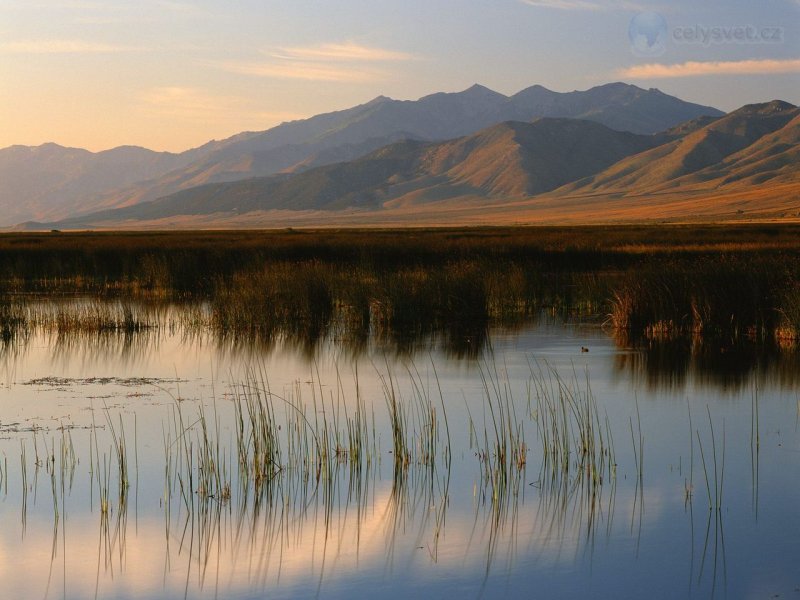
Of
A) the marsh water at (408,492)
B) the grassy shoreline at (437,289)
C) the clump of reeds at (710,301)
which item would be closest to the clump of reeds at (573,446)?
the marsh water at (408,492)

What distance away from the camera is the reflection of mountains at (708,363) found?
1661cm

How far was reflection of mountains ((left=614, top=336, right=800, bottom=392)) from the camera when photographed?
1661 cm

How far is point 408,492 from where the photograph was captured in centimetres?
1038

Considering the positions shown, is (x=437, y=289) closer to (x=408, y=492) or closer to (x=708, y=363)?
(x=708, y=363)

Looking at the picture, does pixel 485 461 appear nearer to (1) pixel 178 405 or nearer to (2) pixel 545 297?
(1) pixel 178 405

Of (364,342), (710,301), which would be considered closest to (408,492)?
(364,342)

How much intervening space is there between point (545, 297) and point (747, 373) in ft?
36.5

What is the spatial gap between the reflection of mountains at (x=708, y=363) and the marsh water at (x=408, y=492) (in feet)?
0.36

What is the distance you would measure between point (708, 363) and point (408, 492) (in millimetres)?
9271

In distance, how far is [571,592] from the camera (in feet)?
25.9

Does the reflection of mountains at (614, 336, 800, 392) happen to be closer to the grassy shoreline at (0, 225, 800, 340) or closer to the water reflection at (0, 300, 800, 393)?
the water reflection at (0, 300, 800, 393)

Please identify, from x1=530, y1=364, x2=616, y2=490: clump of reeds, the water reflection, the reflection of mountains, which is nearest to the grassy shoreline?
the water reflection

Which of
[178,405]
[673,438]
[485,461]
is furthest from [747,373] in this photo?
[178,405]

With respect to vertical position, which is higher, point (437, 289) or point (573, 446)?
point (437, 289)
